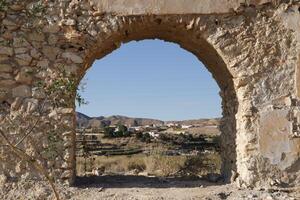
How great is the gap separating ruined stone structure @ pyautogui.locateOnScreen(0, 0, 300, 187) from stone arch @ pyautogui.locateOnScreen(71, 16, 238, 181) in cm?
3

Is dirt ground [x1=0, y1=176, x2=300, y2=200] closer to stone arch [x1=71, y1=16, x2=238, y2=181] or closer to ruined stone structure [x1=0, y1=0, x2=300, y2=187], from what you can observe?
ruined stone structure [x1=0, y1=0, x2=300, y2=187]

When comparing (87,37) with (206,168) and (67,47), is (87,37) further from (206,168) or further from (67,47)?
(206,168)

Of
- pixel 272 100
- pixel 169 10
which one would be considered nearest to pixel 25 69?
pixel 169 10

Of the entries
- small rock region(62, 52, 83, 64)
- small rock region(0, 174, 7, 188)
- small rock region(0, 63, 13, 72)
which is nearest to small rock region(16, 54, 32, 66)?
small rock region(0, 63, 13, 72)

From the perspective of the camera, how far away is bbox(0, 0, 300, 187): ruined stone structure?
6.27 meters

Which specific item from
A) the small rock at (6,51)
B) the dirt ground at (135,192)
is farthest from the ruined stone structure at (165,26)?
the dirt ground at (135,192)

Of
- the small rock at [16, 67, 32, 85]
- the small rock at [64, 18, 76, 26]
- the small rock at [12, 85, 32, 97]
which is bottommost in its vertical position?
the small rock at [12, 85, 32, 97]

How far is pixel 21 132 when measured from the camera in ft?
20.5

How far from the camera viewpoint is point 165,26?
6.67 meters

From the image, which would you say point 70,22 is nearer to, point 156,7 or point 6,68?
point 6,68

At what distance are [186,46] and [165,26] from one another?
82cm

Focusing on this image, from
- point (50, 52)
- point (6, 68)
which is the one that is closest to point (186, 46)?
point (50, 52)

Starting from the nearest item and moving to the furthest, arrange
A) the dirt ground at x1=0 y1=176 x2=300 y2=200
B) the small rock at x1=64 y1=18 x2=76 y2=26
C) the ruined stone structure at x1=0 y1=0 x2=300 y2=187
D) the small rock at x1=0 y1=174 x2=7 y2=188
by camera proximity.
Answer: the dirt ground at x1=0 y1=176 x2=300 y2=200 → the small rock at x1=0 y1=174 x2=7 y2=188 → the ruined stone structure at x1=0 y1=0 x2=300 y2=187 → the small rock at x1=64 y1=18 x2=76 y2=26

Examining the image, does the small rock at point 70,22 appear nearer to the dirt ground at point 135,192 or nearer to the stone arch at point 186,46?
the stone arch at point 186,46
